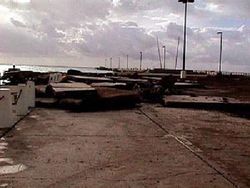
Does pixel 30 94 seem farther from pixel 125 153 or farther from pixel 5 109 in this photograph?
pixel 125 153

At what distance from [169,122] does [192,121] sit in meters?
0.91

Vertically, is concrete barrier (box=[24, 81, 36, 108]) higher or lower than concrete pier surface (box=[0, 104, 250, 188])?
higher

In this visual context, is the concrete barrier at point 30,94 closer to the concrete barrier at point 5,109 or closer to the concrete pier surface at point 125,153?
the concrete pier surface at point 125,153

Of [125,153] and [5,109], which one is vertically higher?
[5,109]

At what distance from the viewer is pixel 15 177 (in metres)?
6.96

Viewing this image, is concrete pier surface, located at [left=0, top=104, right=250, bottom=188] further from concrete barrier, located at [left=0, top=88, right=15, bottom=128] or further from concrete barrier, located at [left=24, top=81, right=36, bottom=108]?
Result: concrete barrier, located at [left=24, top=81, right=36, bottom=108]

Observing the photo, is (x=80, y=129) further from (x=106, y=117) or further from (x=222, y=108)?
(x=222, y=108)

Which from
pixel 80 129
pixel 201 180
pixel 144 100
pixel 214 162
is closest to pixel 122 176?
pixel 201 180

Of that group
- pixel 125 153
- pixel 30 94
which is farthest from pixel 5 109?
pixel 30 94

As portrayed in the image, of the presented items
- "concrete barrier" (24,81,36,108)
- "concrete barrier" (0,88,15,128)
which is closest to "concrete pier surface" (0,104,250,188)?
"concrete barrier" (0,88,15,128)

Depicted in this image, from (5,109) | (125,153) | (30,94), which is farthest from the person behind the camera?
(30,94)

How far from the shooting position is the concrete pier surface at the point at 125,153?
275 inches

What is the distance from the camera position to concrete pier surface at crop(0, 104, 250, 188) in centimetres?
698

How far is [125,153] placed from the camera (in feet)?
30.0
